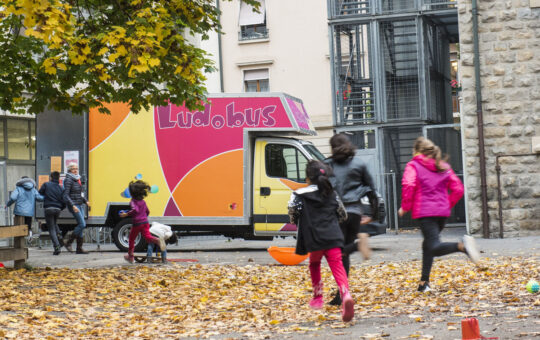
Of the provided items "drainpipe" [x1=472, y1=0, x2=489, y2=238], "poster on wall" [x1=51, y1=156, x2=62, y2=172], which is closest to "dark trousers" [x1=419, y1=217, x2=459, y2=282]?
"drainpipe" [x1=472, y1=0, x2=489, y2=238]

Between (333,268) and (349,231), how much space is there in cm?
81

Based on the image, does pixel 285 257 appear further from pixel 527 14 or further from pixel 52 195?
pixel 527 14

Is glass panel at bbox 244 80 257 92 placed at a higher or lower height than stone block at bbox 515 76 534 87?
higher

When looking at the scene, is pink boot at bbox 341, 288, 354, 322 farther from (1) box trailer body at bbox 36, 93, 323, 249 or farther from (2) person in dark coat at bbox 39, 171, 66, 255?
(2) person in dark coat at bbox 39, 171, 66, 255

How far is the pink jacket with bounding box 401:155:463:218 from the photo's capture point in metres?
8.80

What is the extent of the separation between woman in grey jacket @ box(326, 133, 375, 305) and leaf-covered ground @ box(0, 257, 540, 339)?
2.69ft

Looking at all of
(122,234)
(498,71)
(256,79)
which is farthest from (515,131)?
(256,79)

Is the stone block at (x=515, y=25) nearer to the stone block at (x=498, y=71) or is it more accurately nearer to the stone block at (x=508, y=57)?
the stone block at (x=508, y=57)

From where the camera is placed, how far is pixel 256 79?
33406mm

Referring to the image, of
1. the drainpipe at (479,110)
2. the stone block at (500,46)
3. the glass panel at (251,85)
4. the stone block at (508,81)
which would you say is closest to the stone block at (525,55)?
the stone block at (500,46)

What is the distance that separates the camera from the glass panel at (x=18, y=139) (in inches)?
991

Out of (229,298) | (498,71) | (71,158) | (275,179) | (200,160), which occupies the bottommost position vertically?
(229,298)

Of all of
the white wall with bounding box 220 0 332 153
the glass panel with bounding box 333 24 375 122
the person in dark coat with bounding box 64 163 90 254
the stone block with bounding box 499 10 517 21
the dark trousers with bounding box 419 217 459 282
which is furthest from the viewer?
the white wall with bounding box 220 0 332 153

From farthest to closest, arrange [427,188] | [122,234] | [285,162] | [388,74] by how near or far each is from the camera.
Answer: [388,74] < [122,234] < [285,162] < [427,188]
